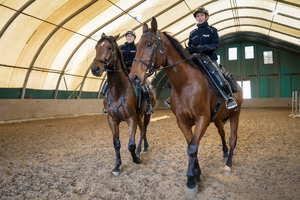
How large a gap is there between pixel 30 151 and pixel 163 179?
3.97 metres

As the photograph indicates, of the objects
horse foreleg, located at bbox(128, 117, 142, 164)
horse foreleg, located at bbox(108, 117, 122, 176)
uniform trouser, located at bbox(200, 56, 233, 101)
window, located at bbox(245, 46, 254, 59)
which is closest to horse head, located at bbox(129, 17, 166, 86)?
uniform trouser, located at bbox(200, 56, 233, 101)

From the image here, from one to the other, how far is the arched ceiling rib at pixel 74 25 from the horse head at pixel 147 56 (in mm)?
8770

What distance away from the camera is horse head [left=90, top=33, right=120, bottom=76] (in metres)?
3.62

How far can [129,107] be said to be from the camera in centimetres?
416

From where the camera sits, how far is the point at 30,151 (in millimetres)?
5395

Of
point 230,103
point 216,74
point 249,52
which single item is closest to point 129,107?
point 216,74

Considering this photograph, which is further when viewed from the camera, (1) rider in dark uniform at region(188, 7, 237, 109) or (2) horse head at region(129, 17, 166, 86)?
(1) rider in dark uniform at region(188, 7, 237, 109)

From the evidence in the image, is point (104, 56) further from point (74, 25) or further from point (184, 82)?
point (74, 25)

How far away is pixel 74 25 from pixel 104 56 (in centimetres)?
968

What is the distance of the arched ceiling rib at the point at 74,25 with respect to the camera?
33.0ft

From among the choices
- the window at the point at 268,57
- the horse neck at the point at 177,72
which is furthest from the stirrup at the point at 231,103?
the window at the point at 268,57

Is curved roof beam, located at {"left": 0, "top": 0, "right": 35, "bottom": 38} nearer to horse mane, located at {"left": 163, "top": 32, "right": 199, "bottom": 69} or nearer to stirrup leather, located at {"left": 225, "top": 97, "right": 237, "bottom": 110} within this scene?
horse mane, located at {"left": 163, "top": 32, "right": 199, "bottom": 69}

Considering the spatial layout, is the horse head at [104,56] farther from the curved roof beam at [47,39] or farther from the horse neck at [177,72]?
the curved roof beam at [47,39]

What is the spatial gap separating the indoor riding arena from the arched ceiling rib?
7 centimetres
